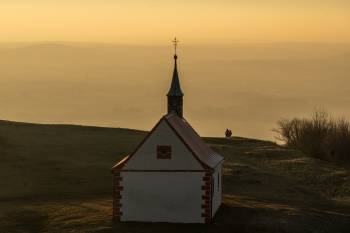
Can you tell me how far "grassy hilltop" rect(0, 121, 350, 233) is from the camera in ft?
162

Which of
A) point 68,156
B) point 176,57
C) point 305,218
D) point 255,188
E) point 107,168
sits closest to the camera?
point 305,218

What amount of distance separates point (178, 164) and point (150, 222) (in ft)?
12.9

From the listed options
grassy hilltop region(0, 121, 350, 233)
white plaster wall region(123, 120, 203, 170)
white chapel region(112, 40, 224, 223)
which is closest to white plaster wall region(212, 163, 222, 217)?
grassy hilltop region(0, 121, 350, 233)

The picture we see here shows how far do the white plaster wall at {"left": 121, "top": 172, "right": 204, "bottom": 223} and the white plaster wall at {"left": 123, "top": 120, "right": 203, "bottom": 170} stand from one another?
0.44 m

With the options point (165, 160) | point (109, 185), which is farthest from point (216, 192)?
point (109, 185)

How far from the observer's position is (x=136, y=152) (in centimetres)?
4750

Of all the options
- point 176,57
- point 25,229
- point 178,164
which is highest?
point 176,57

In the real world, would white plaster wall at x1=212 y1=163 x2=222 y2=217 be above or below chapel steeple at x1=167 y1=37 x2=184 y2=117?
below

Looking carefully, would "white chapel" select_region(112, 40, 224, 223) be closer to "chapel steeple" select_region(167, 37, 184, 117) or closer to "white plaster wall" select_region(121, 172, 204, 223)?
"white plaster wall" select_region(121, 172, 204, 223)

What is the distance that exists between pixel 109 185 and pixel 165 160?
2030cm

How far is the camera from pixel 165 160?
155 ft

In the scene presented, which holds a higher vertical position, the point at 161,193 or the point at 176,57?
the point at 176,57

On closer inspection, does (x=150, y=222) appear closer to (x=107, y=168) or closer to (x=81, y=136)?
(x=107, y=168)

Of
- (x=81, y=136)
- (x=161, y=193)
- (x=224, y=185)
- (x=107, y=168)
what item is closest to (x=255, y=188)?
(x=224, y=185)
